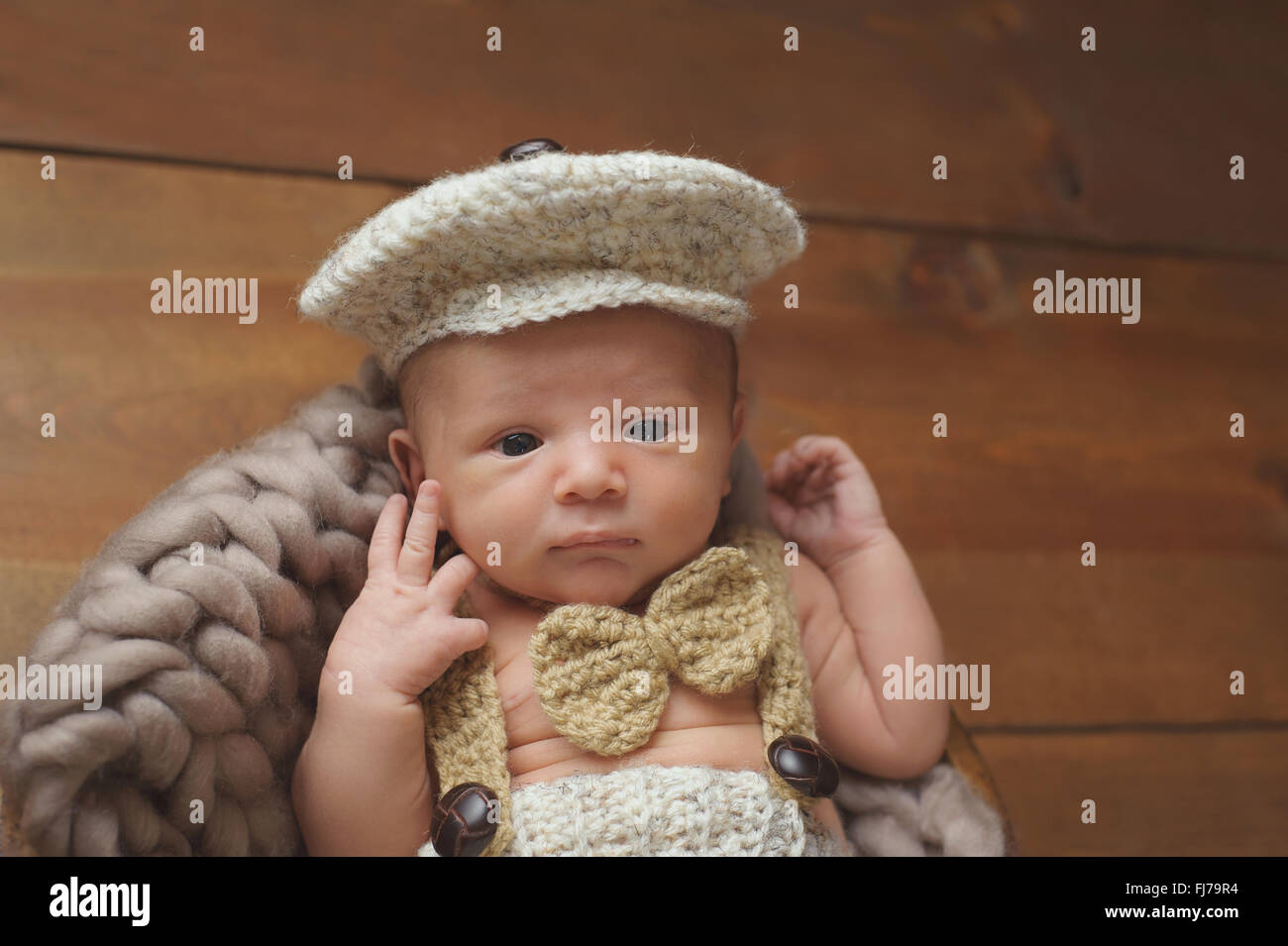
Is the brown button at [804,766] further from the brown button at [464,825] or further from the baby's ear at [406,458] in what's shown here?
the baby's ear at [406,458]

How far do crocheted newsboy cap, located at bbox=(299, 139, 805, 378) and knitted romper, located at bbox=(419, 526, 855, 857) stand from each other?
27cm

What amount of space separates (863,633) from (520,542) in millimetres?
366

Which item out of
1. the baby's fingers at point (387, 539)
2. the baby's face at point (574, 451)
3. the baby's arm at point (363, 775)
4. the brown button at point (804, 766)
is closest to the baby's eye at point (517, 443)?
the baby's face at point (574, 451)

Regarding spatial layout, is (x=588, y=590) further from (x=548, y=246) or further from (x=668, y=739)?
(x=548, y=246)

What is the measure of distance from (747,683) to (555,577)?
7.5 inches

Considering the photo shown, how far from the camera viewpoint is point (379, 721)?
2.73 feet

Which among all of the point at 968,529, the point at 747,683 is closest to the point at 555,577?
the point at 747,683

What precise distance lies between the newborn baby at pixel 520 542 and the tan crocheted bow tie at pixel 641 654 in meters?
0.03

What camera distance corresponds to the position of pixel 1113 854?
4.48 ft

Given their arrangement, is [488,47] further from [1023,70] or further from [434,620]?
[434,620]

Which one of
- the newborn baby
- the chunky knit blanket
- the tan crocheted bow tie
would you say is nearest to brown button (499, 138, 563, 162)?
the newborn baby

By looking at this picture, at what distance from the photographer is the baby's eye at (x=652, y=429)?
884 millimetres

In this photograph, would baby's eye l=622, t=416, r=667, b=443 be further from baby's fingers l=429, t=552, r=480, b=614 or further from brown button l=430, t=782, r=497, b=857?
brown button l=430, t=782, r=497, b=857

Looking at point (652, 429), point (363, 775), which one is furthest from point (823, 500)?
point (363, 775)
